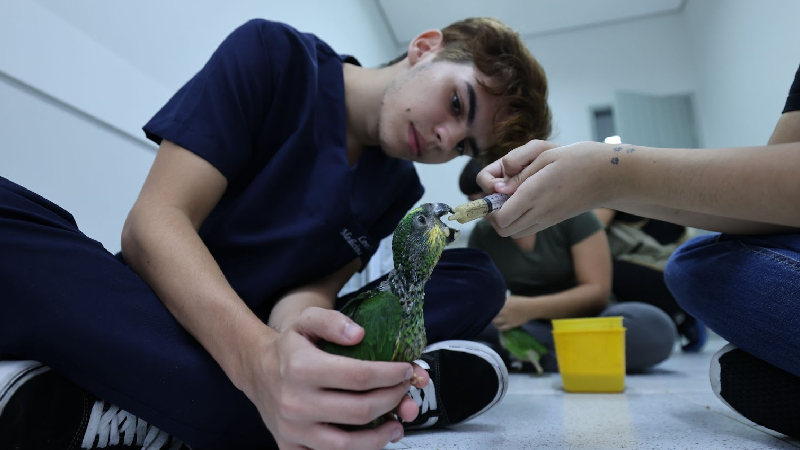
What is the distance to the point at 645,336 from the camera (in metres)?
1.72

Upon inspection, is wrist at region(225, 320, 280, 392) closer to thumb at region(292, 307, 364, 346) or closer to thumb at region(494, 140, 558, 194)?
thumb at region(292, 307, 364, 346)

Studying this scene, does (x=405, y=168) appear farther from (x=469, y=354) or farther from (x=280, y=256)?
(x=469, y=354)

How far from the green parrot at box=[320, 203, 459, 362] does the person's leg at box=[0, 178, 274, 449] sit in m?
0.24

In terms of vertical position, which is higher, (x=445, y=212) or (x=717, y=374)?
(x=445, y=212)

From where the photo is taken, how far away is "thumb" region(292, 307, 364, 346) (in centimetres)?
50

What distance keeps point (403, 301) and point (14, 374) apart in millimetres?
462

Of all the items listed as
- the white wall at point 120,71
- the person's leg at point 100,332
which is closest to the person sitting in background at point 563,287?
the white wall at point 120,71

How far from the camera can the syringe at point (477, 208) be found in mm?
731

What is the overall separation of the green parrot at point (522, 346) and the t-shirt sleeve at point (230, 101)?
1145 mm

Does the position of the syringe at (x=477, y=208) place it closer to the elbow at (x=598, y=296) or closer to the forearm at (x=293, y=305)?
the forearm at (x=293, y=305)

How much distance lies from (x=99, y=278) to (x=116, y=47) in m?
0.89

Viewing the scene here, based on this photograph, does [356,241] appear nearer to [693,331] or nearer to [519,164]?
[519,164]

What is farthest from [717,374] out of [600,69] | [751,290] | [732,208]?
[600,69]

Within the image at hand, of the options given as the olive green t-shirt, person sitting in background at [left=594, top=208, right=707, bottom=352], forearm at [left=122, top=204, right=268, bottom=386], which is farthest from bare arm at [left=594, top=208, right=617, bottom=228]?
forearm at [left=122, top=204, right=268, bottom=386]
